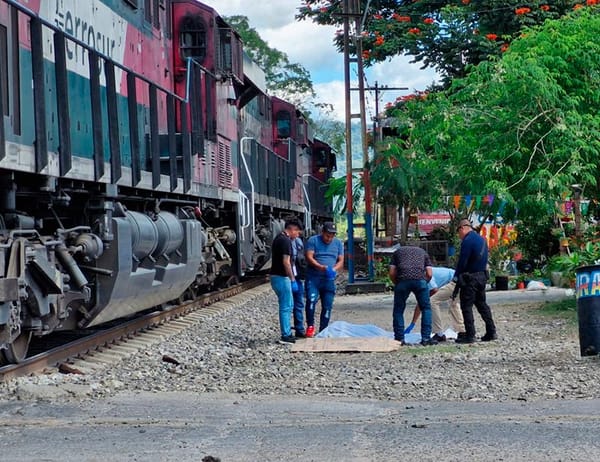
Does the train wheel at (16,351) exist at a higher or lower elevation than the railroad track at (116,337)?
higher

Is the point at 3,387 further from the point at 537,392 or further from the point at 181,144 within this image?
the point at 181,144

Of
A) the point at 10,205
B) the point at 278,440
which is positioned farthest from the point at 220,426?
the point at 10,205

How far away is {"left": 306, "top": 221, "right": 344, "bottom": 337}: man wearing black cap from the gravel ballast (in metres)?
0.64

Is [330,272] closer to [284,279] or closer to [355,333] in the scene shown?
[284,279]

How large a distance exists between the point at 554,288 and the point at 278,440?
1332cm

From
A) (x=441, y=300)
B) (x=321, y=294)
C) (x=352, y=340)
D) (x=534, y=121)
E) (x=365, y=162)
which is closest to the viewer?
(x=352, y=340)

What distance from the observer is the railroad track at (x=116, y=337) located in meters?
8.36

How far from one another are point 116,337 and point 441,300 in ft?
12.1

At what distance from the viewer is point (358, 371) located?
27.9ft

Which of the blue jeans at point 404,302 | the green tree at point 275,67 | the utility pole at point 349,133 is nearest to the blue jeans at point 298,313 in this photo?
the blue jeans at point 404,302

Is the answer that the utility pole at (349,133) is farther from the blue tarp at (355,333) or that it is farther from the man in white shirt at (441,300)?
the blue tarp at (355,333)

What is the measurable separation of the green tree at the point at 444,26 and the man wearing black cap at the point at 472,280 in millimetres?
10594

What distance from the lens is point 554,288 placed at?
18000mm

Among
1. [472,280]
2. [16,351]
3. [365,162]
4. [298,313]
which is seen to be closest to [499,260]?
[365,162]
